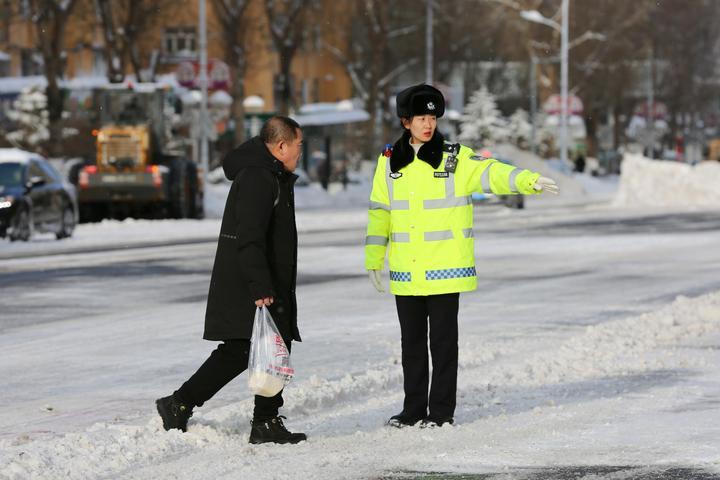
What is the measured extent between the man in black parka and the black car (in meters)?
18.3

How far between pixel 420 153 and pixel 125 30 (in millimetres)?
49958

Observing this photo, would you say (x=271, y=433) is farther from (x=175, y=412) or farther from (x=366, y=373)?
(x=366, y=373)

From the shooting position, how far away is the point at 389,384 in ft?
32.8

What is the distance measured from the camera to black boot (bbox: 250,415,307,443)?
25.7 feet

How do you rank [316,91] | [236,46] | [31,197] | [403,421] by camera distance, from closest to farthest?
[403,421] < [31,197] < [236,46] < [316,91]

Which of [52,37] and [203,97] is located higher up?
[52,37]

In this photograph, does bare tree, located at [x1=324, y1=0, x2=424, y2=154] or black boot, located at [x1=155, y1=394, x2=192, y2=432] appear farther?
bare tree, located at [x1=324, y1=0, x2=424, y2=154]

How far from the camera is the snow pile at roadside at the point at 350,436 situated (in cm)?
721

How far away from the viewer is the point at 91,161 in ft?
117

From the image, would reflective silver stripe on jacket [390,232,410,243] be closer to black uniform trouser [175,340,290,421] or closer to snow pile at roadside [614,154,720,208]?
black uniform trouser [175,340,290,421]

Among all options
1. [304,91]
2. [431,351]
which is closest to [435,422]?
[431,351]

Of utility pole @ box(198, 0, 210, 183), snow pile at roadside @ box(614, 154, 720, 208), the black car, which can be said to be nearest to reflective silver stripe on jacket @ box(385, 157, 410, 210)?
the black car

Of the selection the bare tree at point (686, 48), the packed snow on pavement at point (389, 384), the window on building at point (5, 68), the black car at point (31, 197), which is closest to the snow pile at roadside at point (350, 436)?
the packed snow on pavement at point (389, 384)

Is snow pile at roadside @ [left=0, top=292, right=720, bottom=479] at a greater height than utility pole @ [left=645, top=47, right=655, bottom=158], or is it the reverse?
utility pole @ [left=645, top=47, right=655, bottom=158]
